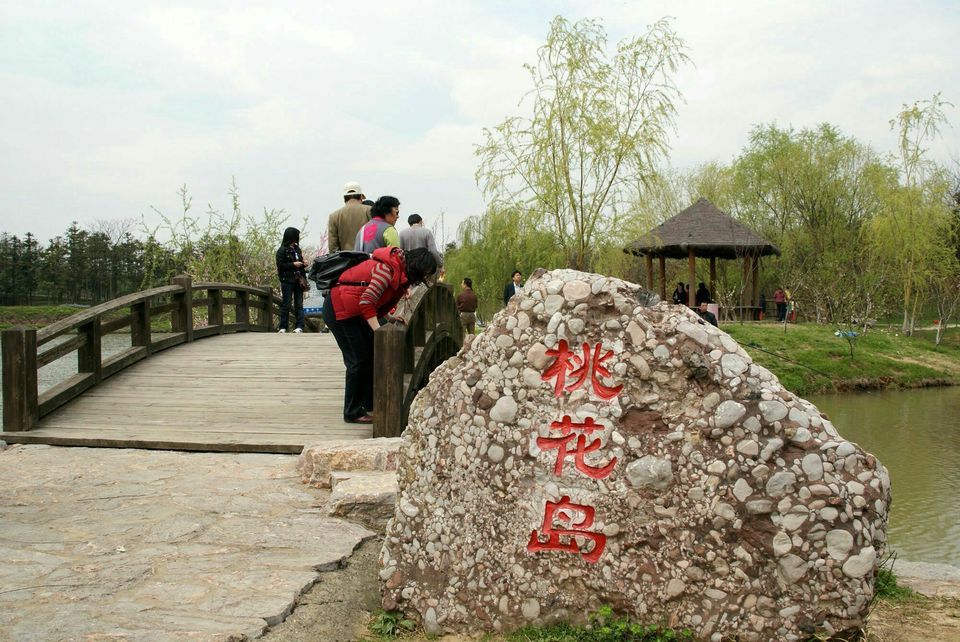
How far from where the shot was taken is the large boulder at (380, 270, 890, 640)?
231cm

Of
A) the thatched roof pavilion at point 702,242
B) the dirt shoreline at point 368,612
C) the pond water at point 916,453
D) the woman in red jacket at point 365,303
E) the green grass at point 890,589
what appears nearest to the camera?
the dirt shoreline at point 368,612

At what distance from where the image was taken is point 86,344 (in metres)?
6.48

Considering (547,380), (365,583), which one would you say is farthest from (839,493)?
(365,583)

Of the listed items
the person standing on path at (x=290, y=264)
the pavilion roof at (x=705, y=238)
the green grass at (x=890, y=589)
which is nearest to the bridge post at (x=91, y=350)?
the person standing on path at (x=290, y=264)

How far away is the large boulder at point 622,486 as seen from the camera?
7.59 feet

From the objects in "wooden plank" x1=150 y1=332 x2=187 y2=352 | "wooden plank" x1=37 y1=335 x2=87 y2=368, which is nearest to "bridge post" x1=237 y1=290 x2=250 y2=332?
"wooden plank" x1=150 y1=332 x2=187 y2=352

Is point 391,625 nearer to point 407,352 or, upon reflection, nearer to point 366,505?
point 366,505

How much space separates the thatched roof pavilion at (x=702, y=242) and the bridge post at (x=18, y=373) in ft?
51.4

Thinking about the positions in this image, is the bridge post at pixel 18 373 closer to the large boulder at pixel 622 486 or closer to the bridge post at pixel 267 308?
the large boulder at pixel 622 486

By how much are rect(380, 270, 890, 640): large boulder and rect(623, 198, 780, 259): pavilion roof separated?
→ 1751 centimetres

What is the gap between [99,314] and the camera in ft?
20.8

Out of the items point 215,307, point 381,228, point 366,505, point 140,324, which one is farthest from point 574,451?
point 215,307

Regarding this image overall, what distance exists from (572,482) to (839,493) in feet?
2.41

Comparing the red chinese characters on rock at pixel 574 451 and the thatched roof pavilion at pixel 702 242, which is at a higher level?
the thatched roof pavilion at pixel 702 242
